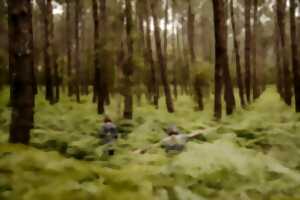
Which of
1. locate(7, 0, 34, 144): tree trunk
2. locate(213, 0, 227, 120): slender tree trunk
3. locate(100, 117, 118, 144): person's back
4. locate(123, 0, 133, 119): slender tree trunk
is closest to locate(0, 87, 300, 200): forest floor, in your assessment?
locate(100, 117, 118, 144): person's back

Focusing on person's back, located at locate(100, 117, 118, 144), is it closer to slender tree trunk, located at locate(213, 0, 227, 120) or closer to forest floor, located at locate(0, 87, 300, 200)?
forest floor, located at locate(0, 87, 300, 200)

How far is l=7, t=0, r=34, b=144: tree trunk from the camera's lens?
8.27m

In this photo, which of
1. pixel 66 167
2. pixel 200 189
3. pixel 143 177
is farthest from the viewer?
pixel 200 189

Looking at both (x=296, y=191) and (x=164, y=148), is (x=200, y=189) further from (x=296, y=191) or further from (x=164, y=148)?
(x=164, y=148)

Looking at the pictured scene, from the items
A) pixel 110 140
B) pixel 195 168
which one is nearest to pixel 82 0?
pixel 110 140

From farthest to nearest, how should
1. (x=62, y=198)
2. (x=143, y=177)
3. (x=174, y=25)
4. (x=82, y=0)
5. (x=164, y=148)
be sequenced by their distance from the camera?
(x=174, y=25) → (x=82, y=0) → (x=164, y=148) → (x=143, y=177) → (x=62, y=198)

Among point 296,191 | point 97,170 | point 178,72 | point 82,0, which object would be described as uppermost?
point 82,0

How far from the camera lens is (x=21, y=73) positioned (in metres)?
8.27

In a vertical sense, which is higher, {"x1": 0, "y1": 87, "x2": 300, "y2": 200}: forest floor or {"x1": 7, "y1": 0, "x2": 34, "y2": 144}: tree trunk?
{"x1": 7, "y1": 0, "x2": 34, "y2": 144}: tree trunk

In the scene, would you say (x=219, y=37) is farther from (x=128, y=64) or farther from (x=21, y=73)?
(x=21, y=73)

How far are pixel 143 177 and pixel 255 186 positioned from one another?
6.05ft

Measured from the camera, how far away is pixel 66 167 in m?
6.04

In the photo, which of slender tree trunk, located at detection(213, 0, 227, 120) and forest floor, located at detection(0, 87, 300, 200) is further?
slender tree trunk, located at detection(213, 0, 227, 120)

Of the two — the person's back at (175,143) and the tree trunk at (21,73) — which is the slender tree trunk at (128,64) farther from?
the tree trunk at (21,73)
